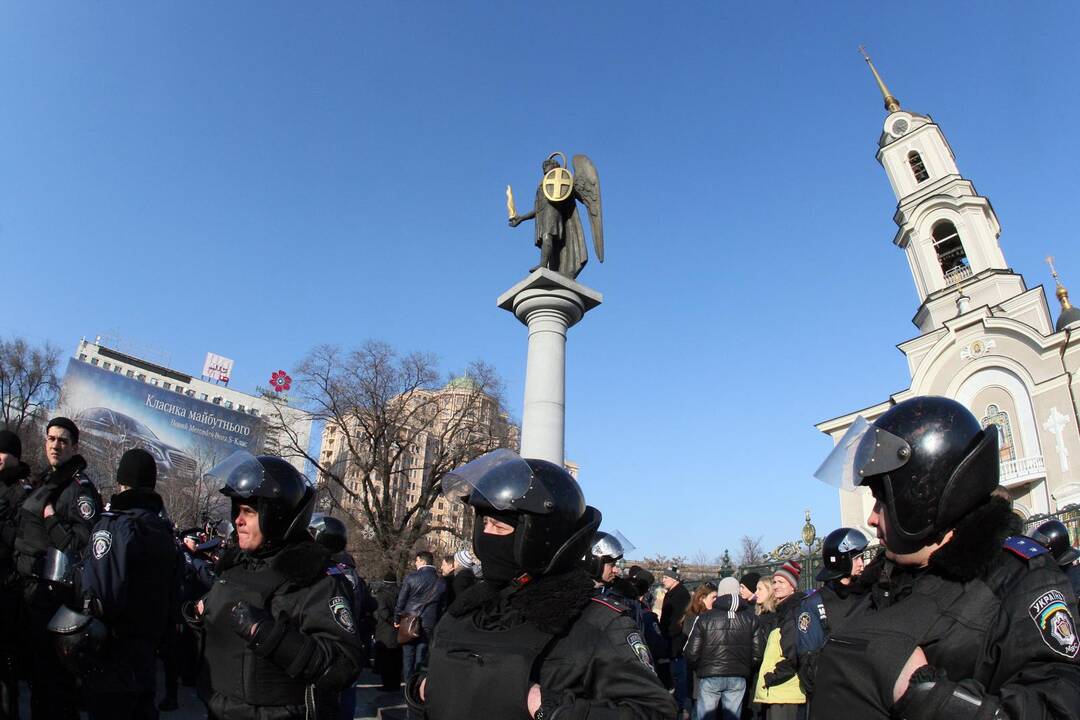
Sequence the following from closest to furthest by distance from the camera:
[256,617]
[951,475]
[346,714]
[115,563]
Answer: [951,475] → [256,617] → [115,563] → [346,714]

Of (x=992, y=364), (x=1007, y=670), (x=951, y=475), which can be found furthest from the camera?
(x=992, y=364)

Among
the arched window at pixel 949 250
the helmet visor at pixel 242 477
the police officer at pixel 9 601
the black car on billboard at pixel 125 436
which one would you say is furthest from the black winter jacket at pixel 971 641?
the black car on billboard at pixel 125 436

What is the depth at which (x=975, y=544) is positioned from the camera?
6.23 ft

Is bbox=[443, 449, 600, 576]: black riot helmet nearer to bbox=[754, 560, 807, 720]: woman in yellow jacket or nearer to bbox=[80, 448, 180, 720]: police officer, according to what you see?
bbox=[80, 448, 180, 720]: police officer

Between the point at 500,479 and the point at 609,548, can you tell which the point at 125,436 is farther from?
the point at 500,479

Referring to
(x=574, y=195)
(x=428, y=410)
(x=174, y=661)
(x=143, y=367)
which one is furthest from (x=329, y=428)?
(x=143, y=367)

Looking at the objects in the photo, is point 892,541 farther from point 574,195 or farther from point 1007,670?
point 574,195

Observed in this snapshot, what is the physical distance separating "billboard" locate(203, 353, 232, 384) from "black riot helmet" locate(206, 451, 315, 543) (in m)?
95.7

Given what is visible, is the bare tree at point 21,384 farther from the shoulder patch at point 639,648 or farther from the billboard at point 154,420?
the shoulder patch at point 639,648

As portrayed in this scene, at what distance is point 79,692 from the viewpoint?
14.7ft

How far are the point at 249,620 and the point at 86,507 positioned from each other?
2.62 m

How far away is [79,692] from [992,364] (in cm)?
3460

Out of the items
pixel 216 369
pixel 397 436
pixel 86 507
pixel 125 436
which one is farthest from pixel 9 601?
pixel 216 369

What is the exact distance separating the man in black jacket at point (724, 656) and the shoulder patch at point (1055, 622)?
5.40 meters
